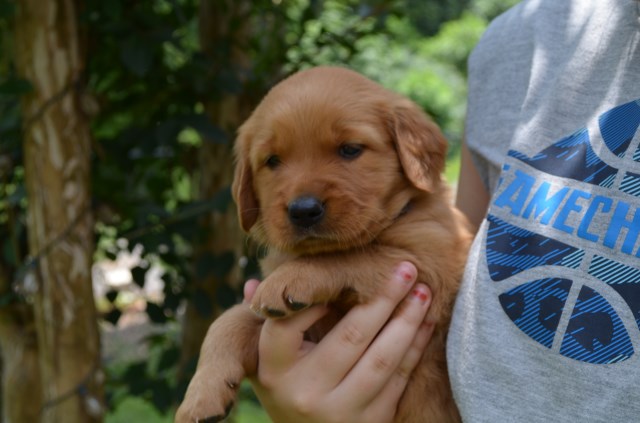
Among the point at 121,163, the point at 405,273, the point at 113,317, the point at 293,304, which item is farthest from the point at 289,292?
the point at 113,317

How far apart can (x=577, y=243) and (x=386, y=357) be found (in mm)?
606

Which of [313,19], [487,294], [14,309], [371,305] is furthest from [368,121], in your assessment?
[14,309]

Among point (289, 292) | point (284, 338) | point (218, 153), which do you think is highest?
A: point (289, 292)

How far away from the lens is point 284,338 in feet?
6.28

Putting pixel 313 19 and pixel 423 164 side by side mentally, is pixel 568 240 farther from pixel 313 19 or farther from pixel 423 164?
pixel 313 19

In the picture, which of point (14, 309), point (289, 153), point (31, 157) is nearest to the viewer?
point (289, 153)

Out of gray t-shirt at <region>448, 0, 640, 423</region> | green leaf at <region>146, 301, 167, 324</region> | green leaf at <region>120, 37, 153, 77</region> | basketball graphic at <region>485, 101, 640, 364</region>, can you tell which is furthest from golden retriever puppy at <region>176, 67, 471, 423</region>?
green leaf at <region>146, 301, 167, 324</region>

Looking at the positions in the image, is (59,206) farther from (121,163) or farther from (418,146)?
(418,146)

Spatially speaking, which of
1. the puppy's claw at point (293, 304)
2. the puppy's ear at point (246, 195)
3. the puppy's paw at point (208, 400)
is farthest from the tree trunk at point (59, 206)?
the puppy's claw at point (293, 304)

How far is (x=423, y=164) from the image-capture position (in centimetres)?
218

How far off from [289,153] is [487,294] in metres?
0.76

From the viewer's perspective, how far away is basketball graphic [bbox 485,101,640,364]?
59.2 inches

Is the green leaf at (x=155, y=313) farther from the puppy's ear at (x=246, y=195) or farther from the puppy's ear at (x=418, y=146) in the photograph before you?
the puppy's ear at (x=418, y=146)

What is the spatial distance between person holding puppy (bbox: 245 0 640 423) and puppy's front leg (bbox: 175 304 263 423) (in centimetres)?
9
